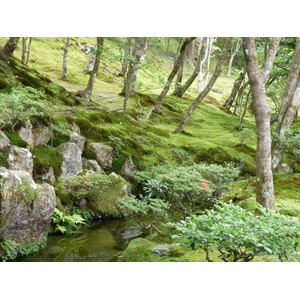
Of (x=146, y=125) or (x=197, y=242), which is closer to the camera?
(x=197, y=242)

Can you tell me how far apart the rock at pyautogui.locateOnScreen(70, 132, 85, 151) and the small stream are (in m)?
2.60

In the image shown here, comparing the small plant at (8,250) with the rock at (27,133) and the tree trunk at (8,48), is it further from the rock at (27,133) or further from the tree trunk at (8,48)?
the tree trunk at (8,48)

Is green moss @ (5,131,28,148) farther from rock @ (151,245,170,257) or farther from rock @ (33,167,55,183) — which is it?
rock @ (151,245,170,257)

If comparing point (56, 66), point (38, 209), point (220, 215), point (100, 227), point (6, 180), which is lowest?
point (100, 227)

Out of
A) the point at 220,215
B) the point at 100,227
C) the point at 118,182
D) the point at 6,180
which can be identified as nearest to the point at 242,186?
the point at 118,182

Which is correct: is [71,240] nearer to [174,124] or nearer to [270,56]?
[270,56]

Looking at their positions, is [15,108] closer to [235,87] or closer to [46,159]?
[46,159]

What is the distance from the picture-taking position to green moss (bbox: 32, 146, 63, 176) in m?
7.54

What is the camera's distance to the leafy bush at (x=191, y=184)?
22.0ft

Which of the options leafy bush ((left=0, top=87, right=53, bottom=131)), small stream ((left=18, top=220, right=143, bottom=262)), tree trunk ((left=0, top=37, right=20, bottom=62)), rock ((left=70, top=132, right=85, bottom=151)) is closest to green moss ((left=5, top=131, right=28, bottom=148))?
leafy bush ((left=0, top=87, right=53, bottom=131))

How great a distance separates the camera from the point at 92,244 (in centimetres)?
625
